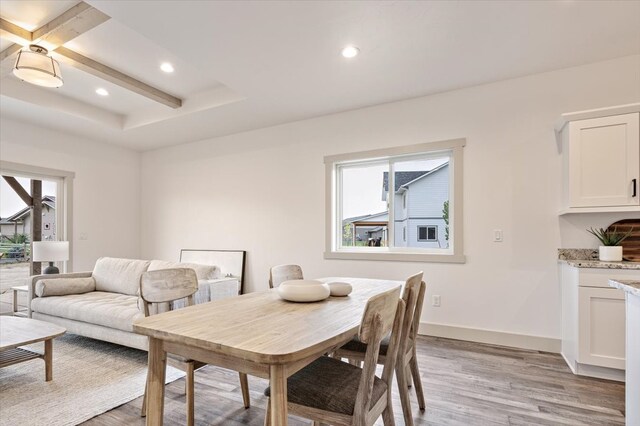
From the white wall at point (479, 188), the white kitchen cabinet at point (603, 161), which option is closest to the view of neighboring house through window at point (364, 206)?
the white wall at point (479, 188)

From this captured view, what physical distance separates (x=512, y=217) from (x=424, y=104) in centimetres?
153

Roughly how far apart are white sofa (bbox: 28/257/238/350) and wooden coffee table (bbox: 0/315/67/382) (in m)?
0.43

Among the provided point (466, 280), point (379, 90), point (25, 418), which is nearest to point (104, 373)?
point (25, 418)

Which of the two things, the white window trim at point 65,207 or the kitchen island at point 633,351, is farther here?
the white window trim at point 65,207

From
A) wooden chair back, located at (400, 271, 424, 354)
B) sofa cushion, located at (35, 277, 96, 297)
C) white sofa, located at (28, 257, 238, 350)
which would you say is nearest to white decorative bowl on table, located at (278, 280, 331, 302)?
wooden chair back, located at (400, 271, 424, 354)

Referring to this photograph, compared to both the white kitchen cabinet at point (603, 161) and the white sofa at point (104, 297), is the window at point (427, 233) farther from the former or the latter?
the white sofa at point (104, 297)

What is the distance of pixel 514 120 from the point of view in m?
3.35

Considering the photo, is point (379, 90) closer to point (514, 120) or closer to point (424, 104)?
point (424, 104)

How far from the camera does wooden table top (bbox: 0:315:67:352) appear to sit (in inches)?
95.7

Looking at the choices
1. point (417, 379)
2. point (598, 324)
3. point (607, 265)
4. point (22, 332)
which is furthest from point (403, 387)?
point (22, 332)

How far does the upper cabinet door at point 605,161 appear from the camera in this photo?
2650mm

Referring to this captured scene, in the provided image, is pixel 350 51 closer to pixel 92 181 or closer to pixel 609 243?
pixel 609 243

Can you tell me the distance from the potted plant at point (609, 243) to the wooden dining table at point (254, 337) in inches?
93.1

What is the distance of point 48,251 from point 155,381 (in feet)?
12.9
